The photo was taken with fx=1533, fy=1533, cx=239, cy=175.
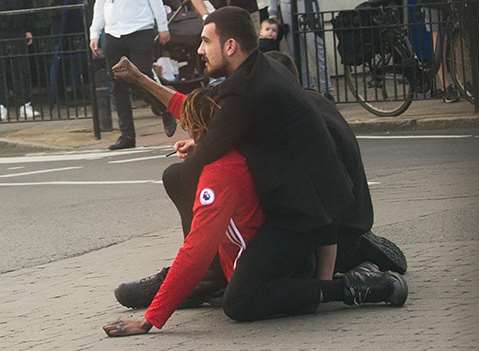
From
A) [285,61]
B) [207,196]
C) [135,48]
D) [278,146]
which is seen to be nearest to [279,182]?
[278,146]

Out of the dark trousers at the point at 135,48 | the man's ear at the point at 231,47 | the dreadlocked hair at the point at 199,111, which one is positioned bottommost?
the dark trousers at the point at 135,48

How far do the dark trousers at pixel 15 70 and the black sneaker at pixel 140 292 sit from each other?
10229 mm

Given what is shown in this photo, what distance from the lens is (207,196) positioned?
6.33 m

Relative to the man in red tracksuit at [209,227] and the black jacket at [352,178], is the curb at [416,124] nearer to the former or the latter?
the black jacket at [352,178]

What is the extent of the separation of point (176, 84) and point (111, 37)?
829mm

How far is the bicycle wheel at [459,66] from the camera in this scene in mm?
13648

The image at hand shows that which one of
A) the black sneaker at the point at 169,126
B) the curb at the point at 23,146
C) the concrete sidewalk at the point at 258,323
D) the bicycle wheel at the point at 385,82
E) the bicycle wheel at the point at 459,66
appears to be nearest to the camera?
the concrete sidewalk at the point at 258,323

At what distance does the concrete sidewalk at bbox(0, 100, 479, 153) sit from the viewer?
14.4 m

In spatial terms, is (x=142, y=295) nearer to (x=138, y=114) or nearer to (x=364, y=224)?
(x=364, y=224)

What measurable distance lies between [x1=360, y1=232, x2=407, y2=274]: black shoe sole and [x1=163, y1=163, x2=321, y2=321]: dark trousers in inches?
21.2

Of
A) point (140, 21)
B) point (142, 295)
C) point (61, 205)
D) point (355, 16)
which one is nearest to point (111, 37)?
point (140, 21)

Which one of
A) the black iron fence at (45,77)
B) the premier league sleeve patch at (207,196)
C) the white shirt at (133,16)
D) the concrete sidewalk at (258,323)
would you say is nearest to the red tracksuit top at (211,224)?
the premier league sleeve patch at (207,196)

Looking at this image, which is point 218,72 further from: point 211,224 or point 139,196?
point 139,196

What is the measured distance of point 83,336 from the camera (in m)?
6.44
